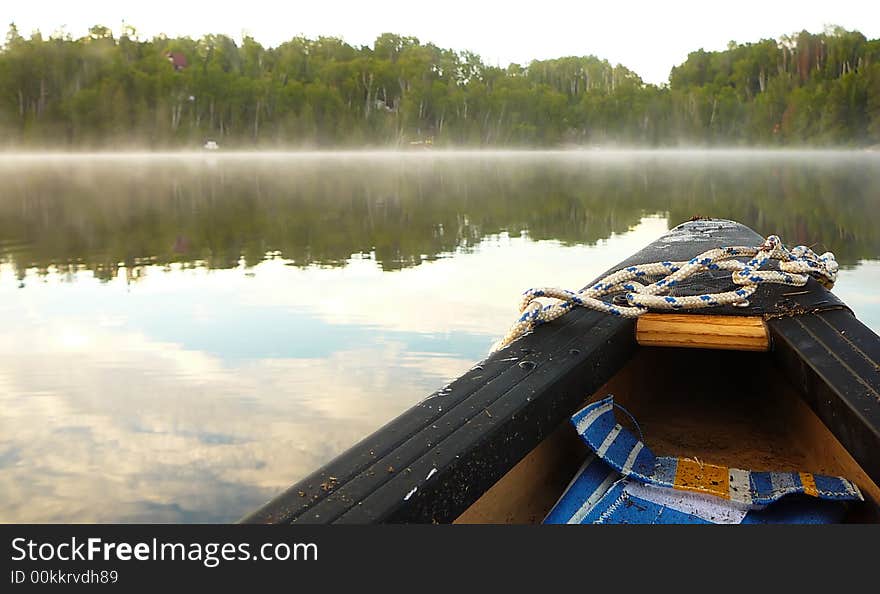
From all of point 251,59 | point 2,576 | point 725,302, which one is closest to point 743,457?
point 725,302

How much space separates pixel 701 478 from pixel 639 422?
0.59 meters

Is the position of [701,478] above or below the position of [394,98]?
below

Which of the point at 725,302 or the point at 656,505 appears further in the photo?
the point at 725,302

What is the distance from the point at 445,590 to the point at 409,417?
0.42 metres

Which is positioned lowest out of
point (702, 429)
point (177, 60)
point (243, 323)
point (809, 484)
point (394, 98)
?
point (243, 323)

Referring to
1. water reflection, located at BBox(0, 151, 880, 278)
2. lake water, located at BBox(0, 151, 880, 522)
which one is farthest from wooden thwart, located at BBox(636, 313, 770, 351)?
water reflection, located at BBox(0, 151, 880, 278)

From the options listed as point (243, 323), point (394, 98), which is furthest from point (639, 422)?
→ point (394, 98)

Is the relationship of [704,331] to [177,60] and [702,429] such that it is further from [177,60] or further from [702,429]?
[177,60]

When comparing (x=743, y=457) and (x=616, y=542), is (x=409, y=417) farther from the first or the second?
(x=743, y=457)

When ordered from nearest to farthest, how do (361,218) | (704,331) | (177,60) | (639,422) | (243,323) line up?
(704,331) < (639,422) < (243,323) < (361,218) < (177,60)

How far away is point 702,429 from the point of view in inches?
103

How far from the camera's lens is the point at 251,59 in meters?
86.4

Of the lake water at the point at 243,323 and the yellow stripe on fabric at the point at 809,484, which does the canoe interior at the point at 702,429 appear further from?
the lake water at the point at 243,323

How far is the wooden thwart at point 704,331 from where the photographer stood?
2.29 metres
